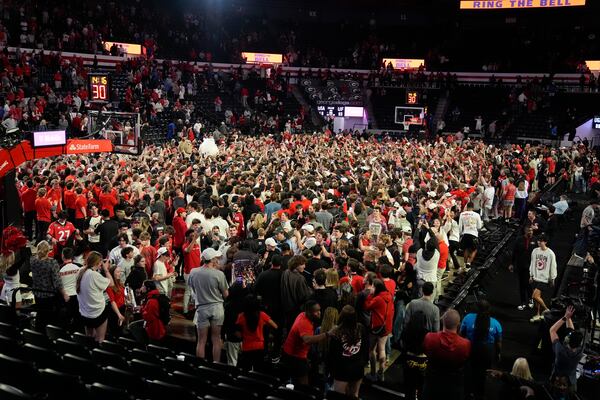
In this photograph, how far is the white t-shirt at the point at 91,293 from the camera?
8039mm

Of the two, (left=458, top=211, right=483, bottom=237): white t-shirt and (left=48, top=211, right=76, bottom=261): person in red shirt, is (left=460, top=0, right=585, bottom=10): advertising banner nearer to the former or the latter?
(left=458, top=211, right=483, bottom=237): white t-shirt

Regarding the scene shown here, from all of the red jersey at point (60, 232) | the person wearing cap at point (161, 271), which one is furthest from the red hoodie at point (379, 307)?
the red jersey at point (60, 232)

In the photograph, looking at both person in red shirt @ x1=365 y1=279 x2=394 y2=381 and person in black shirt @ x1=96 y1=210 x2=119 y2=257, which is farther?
person in black shirt @ x1=96 y1=210 x2=119 y2=257

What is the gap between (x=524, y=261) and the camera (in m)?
11.6

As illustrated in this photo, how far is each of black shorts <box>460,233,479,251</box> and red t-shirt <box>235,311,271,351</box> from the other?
7.07 metres

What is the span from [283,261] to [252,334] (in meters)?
1.58

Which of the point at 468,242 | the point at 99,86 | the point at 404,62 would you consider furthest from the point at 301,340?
the point at 404,62

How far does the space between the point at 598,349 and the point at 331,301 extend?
4.35m

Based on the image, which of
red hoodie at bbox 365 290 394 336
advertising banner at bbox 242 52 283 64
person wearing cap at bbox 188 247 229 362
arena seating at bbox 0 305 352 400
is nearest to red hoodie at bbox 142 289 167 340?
person wearing cap at bbox 188 247 229 362

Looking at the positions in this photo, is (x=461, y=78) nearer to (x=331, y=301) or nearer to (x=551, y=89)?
(x=551, y=89)

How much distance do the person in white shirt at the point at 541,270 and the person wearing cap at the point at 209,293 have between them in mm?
5785

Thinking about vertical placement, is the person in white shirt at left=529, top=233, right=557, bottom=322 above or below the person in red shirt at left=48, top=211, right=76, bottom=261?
below

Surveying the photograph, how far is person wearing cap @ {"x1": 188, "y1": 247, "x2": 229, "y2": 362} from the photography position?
26.9 ft

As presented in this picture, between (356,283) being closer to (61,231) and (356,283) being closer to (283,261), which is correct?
(283,261)
